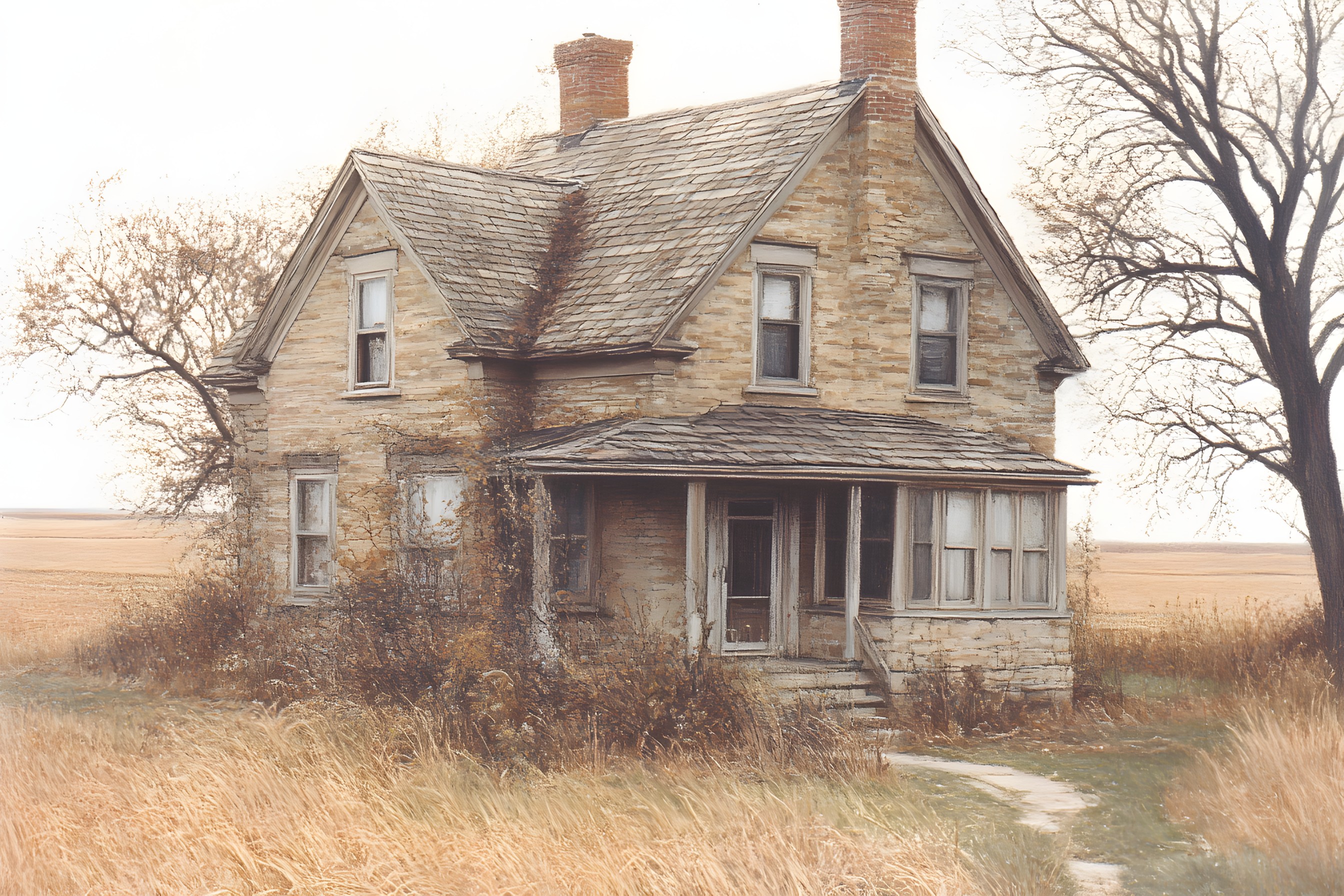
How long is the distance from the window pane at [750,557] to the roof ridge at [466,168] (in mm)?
6951

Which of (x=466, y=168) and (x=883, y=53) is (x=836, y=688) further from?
(x=466, y=168)

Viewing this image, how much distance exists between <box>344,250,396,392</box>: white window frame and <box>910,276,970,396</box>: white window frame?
24.6 ft

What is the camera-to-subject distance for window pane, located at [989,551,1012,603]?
19.5 m

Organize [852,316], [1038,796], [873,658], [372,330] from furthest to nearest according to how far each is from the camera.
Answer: [372,330], [852,316], [873,658], [1038,796]

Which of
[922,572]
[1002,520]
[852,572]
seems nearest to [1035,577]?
[1002,520]

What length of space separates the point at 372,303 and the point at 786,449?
7.15 meters

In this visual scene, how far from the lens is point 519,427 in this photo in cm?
2030

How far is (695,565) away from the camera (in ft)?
57.3

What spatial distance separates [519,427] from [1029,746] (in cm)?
810

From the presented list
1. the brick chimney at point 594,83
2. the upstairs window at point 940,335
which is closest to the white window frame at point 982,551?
the upstairs window at point 940,335

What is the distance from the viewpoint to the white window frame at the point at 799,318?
19734mm

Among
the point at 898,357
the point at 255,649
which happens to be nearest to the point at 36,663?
the point at 255,649

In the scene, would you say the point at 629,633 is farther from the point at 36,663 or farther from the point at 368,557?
the point at 36,663

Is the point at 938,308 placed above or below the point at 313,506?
above
